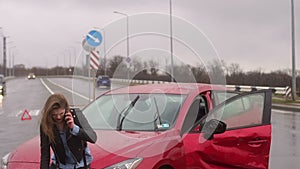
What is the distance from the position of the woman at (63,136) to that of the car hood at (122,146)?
0.47m

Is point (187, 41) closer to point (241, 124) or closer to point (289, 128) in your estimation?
point (241, 124)

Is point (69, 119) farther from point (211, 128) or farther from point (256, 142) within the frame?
point (256, 142)

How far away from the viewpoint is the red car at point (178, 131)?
13.3ft

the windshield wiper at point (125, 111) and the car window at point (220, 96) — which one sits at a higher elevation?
the car window at point (220, 96)

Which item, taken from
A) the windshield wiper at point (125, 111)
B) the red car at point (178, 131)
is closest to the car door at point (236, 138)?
the red car at point (178, 131)

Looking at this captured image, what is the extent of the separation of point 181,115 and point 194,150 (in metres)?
0.50

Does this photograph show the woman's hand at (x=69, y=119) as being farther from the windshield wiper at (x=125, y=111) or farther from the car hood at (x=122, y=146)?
the windshield wiper at (x=125, y=111)

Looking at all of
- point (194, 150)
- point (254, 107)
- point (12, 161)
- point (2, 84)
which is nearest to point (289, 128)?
point (254, 107)

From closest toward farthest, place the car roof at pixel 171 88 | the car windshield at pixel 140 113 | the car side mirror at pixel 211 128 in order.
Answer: the car side mirror at pixel 211 128
the car windshield at pixel 140 113
the car roof at pixel 171 88

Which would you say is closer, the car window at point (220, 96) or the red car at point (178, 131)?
the red car at point (178, 131)

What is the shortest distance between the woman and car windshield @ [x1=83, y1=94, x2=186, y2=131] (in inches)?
54.9

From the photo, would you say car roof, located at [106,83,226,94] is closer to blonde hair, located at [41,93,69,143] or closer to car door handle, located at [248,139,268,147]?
car door handle, located at [248,139,268,147]

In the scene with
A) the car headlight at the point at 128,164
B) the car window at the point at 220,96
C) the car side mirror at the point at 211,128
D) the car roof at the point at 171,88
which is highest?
the car roof at the point at 171,88

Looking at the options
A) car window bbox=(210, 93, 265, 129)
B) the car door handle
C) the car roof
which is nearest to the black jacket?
the car roof
